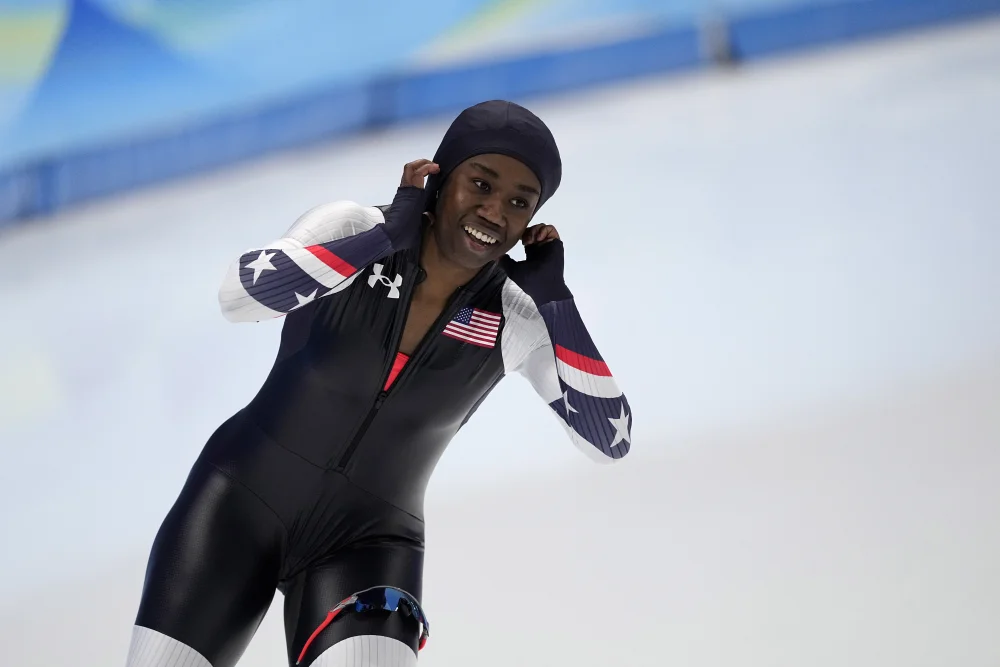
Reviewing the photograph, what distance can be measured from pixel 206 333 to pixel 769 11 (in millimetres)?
4902

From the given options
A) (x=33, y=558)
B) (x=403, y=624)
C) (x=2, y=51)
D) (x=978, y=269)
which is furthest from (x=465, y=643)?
(x=2, y=51)

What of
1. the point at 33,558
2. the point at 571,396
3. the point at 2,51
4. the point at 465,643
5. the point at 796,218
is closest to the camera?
the point at 571,396

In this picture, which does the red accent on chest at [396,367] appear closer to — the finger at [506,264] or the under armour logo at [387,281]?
the under armour logo at [387,281]

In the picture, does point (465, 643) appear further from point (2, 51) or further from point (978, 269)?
point (2, 51)

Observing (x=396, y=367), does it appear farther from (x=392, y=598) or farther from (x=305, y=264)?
(x=392, y=598)

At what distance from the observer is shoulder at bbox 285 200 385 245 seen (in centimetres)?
232

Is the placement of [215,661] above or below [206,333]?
below

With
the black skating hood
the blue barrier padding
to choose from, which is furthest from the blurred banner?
the black skating hood

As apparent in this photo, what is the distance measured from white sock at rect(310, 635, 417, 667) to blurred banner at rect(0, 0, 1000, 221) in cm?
545

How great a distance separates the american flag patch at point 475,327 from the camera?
7.86ft

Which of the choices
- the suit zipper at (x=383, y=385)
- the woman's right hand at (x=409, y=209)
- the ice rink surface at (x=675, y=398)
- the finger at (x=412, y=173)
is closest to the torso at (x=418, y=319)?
the suit zipper at (x=383, y=385)

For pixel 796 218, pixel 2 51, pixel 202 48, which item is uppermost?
pixel 202 48

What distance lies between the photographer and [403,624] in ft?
7.06

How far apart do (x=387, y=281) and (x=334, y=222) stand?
0.16 metres
